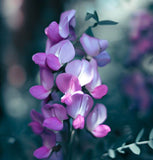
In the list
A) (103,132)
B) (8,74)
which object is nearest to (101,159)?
(103,132)

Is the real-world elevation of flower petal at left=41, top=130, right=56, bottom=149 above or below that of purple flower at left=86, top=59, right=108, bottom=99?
below

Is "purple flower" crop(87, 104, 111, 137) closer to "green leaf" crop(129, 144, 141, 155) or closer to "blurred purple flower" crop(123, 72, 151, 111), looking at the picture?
"green leaf" crop(129, 144, 141, 155)

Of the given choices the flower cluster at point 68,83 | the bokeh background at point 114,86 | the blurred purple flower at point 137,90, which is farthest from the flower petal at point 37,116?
the blurred purple flower at point 137,90

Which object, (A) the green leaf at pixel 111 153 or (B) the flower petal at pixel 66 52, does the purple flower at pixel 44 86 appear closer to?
(B) the flower petal at pixel 66 52

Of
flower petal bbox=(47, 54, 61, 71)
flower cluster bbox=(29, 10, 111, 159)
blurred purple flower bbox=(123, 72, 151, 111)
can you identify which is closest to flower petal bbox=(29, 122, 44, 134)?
flower cluster bbox=(29, 10, 111, 159)

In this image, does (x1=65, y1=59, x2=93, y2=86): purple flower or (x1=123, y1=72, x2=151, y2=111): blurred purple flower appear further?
(x1=123, y1=72, x2=151, y2=111): blurred purple flower

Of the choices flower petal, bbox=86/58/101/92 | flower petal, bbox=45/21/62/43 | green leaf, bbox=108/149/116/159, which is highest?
flower petal, bbox=45/21/62/43
